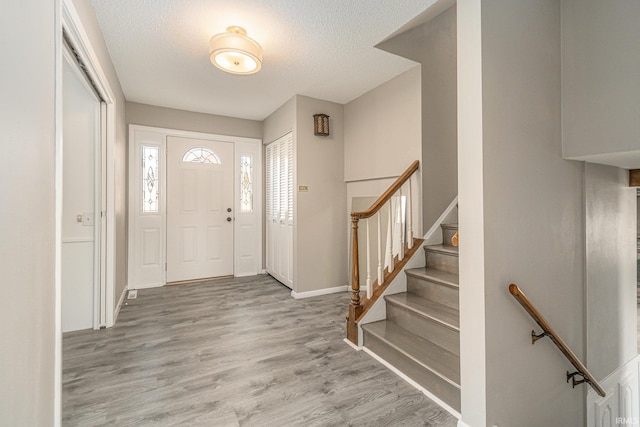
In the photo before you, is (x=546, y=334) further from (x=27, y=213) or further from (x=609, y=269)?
(x=27, y=213)

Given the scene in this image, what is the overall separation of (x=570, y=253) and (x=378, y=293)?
1.45 m

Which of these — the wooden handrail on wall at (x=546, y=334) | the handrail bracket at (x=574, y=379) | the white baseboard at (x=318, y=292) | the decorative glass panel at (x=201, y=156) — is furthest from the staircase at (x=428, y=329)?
the decorative glass panel at (x=201, y=156)

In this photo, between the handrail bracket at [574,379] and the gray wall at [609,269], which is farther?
the gray wall at [609,269]

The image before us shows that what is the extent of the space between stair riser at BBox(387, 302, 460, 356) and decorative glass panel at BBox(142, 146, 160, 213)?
12.0ft

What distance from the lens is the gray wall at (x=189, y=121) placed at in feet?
13.3

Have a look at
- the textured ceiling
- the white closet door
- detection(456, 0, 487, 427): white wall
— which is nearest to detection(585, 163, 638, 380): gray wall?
detection(456, 0, 487, 427): white wall

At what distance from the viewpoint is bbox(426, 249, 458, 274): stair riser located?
2.56 metres

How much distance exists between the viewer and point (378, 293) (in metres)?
2.64

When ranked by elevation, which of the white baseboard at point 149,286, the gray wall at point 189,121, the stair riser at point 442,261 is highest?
the gray wall at point 189,121

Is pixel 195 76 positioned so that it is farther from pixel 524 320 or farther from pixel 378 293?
pixel 524 320

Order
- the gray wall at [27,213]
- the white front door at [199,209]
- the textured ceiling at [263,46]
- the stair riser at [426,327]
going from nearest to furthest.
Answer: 1. the gray wall at [27,213]
2. the stair riser at [426,327]
3. the textured ceiling at [263,46]
4. the white front door at [199,209]

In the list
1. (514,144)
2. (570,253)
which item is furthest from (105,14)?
(570,253)

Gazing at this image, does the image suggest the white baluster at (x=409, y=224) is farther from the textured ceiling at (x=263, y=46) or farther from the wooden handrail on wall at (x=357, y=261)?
the textured ceiling at (x=263, y=46)

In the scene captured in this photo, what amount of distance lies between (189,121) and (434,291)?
416 centimetres
